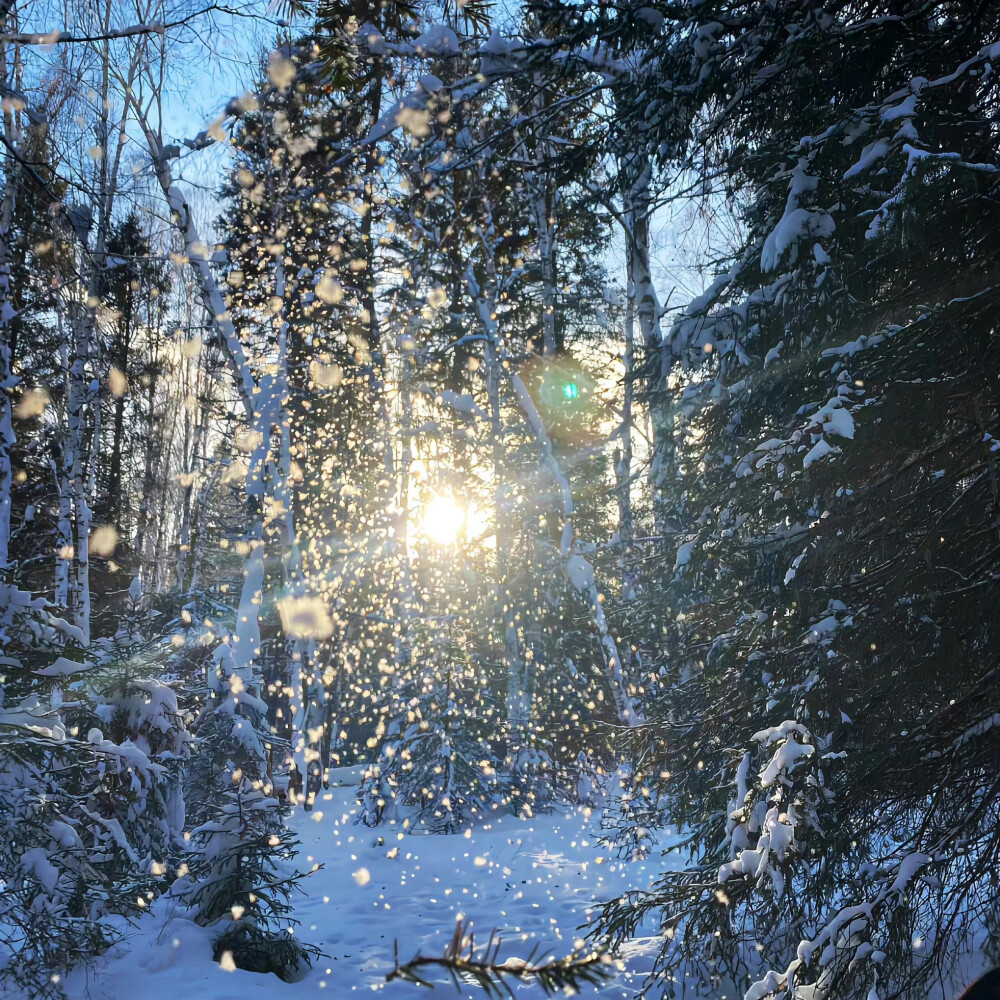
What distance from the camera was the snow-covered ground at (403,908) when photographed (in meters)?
5.88

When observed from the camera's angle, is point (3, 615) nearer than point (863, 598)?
No

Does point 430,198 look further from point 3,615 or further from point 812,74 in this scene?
point 3,615

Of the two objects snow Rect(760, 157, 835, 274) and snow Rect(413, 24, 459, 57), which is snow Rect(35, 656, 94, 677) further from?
snow Rect(413, 24, 459, 57)

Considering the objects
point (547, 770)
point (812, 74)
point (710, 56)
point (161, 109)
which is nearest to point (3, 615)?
point (710, 56)

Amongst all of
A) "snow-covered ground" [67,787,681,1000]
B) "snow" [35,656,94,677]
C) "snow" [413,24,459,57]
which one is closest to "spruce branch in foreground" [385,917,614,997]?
"snow-covered ground" [67,787,681,1000]

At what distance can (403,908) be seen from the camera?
8.31 metres

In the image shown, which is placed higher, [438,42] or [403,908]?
[438,42]

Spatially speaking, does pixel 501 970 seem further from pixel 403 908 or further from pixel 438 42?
pixel 403 908

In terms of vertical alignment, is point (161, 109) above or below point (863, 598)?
above

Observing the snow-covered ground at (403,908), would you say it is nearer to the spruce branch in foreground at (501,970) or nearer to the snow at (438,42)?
the spruce branch in foreground at (501,970)

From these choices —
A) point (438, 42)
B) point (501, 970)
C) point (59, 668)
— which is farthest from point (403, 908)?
point (438, 42)

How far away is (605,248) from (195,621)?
10421 millimetres

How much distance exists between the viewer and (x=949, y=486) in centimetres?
439

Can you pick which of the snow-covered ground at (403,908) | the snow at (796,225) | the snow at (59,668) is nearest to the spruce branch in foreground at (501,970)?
the snow-covered ground at (403,908)
